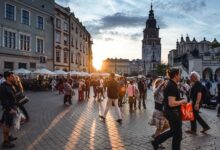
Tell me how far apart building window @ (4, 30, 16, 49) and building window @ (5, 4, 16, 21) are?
1.71m

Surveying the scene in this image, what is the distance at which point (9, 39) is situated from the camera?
120ft

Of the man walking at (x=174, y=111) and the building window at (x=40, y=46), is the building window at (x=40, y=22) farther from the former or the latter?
the man walking at (x=174, y=111)

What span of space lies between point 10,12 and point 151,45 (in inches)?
4407

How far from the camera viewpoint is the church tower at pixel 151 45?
458 feet

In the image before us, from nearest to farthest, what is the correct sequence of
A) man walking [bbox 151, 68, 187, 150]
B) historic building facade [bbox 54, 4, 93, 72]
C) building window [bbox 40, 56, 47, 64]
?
1. man walking [bbox 151, 68, 187, 150]
2. building window [bbox 40, 56, 47, 64]
3. historic building facade [bbox 54, 4, 93, 72]

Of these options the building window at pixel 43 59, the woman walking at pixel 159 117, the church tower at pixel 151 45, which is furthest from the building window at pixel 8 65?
the church tower at pixel 151 45

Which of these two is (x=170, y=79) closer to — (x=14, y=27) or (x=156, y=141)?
(x=156, y=141)

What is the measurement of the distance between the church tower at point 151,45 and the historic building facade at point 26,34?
322 feet

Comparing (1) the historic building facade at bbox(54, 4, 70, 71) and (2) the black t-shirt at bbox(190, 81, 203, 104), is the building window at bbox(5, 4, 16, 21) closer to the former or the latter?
(1) the historic building facade at bbox(54, 4, 70, 71)

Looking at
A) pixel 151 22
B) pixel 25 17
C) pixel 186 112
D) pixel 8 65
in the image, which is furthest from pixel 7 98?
pixel 151 22

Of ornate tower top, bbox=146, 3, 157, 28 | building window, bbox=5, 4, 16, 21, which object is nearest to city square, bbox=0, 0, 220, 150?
building window, bbox=5, 4, 16, 21

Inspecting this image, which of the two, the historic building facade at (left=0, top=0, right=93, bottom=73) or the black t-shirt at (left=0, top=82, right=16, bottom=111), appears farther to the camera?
the historic building facade at (left=0, top=0, right=93, bottom=73)

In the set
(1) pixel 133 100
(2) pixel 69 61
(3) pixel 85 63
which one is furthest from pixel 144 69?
(1) pixel 133 100

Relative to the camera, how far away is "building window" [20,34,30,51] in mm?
38906
